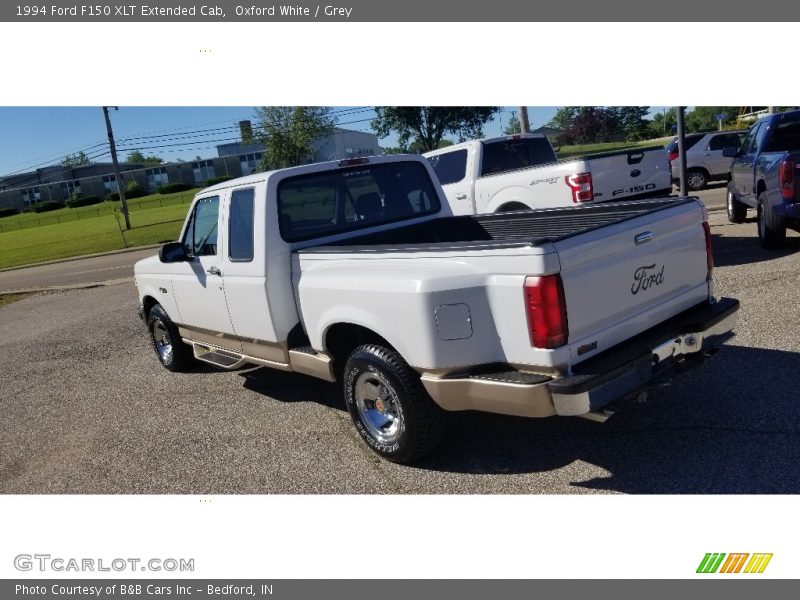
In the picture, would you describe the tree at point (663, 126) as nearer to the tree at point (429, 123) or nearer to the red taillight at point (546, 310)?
the tree at point (429, 123)

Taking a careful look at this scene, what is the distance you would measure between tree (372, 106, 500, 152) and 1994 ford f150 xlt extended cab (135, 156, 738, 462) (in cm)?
3453

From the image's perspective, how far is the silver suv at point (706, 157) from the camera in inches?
711

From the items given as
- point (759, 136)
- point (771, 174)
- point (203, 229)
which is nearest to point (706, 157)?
point (759, 136)

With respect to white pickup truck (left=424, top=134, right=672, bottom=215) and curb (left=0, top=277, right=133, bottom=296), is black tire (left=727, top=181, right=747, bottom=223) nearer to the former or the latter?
white pickup truck (left=424, top=134, right=672, bottom=215)

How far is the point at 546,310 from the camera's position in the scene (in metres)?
3.43

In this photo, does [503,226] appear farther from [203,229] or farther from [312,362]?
[203,229]

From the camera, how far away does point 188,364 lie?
7.34 metres

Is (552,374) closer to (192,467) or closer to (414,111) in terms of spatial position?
(192,467)

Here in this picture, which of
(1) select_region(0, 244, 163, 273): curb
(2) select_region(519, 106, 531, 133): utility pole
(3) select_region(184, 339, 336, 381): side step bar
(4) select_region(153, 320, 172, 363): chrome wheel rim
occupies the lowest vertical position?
(1) select_region(0, 244, 163, 273): curb

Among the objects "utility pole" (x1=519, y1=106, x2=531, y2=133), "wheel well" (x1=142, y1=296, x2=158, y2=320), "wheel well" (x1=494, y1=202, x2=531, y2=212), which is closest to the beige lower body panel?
"wheel well" (x1=142, y1=296, x2=158, y2=320)

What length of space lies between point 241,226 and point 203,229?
89 cm

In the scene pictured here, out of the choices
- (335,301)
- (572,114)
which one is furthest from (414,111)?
(335,301)

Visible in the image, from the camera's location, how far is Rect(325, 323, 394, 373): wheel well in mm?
4633

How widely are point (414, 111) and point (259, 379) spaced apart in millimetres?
A: 34546
